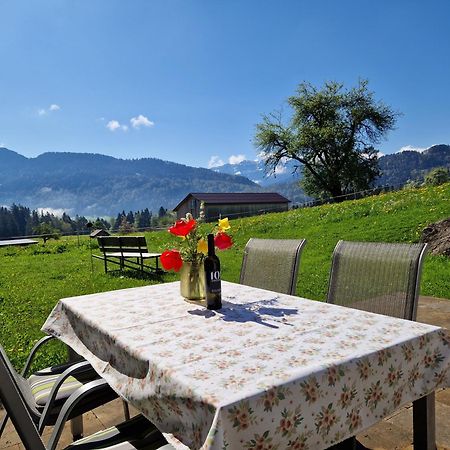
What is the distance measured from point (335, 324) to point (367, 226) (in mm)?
10080

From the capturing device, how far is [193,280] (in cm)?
217

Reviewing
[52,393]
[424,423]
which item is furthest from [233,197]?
[424,423]

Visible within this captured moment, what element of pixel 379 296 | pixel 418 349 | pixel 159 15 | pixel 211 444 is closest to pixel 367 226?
pixel 159 15

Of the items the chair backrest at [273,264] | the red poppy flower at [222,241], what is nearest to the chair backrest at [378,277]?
the chair backrest at [273,264]

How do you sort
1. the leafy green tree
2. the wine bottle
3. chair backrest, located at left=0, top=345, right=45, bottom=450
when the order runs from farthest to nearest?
the leafy green tree < the wine bottle < chair backrest, located at left=0, top=345, right=45, bottom=450

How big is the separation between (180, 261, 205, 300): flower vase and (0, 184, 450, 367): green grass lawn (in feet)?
3.78

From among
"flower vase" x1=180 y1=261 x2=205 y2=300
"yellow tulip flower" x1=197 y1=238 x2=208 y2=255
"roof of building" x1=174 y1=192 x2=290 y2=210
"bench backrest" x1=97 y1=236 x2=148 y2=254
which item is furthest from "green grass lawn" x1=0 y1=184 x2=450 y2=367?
"roof of building" x1=174 y1=192 x2=290 y2=210

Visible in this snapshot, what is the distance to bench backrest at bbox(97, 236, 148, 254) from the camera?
885 cm

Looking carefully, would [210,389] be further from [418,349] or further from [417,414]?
[417,414]

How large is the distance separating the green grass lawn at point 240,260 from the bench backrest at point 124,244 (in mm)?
585

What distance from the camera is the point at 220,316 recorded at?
6.15ft

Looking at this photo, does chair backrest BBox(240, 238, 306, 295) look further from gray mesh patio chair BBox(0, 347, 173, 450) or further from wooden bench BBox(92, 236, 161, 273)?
wooden bench BBox(92, 236, 161, 273)

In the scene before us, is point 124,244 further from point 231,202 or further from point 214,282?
point 231,202

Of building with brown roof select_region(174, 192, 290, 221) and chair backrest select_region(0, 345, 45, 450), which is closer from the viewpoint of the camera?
chair backrest select_region(0, 345, 45, 450)
